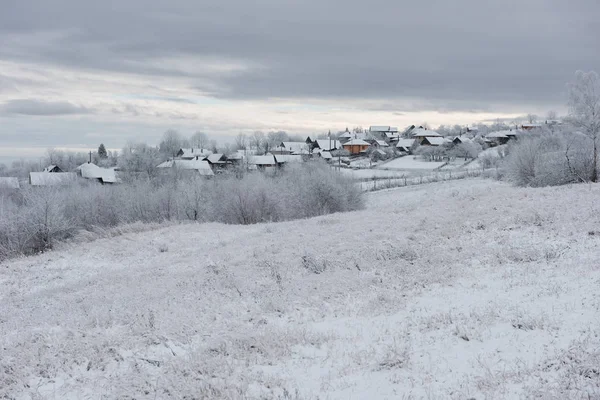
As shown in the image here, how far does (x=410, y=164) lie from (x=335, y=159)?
24504 millimetres

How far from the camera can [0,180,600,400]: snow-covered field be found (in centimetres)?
786

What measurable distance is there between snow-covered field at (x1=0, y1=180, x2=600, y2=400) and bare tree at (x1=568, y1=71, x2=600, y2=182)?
27028 mm

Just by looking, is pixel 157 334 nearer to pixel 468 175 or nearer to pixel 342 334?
pixel 342 334

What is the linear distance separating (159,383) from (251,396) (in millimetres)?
1786

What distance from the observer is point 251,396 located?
7566mm

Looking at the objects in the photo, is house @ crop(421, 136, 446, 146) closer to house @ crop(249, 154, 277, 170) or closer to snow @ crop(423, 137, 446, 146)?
snow @ crop(423, 137, 446, 146)

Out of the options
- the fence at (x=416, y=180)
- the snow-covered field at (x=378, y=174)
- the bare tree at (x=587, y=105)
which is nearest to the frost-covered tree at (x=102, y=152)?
the snow-covered field at (x=378, y=174)

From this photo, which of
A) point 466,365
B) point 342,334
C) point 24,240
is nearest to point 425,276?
point 342,334

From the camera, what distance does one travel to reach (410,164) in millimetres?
104625

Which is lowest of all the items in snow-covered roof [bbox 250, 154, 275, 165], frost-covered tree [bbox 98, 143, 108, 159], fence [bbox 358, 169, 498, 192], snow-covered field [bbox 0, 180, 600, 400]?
fence [bbox 358, 169, 498, 192]

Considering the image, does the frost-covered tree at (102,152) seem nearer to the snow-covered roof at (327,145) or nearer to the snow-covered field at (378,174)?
the snow-covered roof at (327,145)

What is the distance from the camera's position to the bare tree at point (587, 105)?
43219 millimetres

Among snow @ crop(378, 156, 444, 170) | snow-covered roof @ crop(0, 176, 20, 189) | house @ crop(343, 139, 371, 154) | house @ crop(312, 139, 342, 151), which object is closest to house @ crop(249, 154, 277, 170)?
snow @ crop(378, 156, 444, 170)

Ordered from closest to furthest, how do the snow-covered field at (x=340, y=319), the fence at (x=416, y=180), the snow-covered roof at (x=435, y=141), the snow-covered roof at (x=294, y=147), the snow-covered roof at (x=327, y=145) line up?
the snow-covered field at (x=340, y=319)
the fence at (x=416, y=180)
the snow-covered roof at (x=435, y=141)
the snow-covered roof at (x=294, y=147)
the snow-covered roof at (x=327, y=145)
